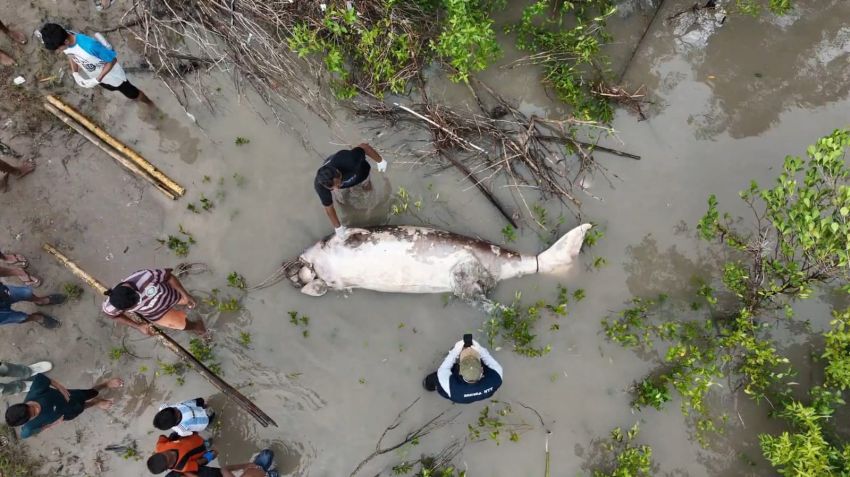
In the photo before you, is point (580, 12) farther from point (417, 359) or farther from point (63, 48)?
point (63, 48)

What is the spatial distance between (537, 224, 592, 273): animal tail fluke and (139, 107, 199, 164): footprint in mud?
175 inches

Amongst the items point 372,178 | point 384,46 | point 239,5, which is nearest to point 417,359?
point 372,178

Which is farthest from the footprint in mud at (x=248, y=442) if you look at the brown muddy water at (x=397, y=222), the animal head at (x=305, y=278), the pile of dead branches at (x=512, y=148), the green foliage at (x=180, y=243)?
the pile of dead branches at (x=512, y=148)

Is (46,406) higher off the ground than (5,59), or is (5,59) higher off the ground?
(5,59)

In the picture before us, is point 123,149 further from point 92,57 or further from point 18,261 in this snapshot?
point 18,261

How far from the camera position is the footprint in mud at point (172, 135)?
5961 mm

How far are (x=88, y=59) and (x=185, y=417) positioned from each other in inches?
153

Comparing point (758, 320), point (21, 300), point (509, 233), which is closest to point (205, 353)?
point (21, 300)

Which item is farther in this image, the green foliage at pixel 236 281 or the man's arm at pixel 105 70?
the green foliage at pixel 236 281

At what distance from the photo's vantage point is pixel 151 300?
4676mm

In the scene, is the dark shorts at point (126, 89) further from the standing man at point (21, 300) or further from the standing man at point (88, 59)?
the standing man at point (21, 300)

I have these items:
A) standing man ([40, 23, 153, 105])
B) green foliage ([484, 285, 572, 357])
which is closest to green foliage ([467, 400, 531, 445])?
green foliage ([484, 285, 572, 357])

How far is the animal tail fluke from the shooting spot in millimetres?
5395

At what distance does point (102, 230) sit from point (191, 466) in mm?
3076
